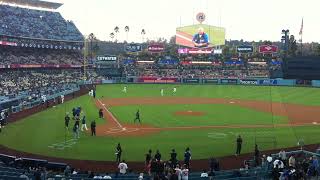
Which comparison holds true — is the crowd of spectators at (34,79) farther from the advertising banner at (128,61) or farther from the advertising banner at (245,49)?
the advertising banner at (245,49)

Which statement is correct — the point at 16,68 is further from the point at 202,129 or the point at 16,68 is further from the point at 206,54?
the point at 202,129

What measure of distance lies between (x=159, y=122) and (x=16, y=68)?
49768mm

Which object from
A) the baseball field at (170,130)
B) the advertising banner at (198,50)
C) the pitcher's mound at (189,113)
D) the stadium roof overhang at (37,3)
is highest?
the stadium roof overhang at (37,3)

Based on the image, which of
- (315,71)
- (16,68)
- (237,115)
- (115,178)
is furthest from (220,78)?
(115,178)

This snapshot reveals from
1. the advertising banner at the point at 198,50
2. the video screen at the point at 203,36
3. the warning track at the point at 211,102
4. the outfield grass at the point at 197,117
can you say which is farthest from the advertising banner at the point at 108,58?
the outfield grass at the point at 197,117

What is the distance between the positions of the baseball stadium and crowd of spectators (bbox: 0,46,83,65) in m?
0.38

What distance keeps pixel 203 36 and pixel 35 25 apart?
3811cm

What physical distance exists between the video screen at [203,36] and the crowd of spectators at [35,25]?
26.3 meters

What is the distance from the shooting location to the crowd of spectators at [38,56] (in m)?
78.8

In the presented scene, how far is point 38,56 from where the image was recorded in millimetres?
88500

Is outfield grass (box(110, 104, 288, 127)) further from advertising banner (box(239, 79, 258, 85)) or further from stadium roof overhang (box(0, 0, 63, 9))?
stadium roof overhang (box(0, 0, 63, 9))

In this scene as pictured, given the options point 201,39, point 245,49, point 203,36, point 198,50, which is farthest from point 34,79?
point 245,49

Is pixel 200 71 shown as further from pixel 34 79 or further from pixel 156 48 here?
pixel 34 79

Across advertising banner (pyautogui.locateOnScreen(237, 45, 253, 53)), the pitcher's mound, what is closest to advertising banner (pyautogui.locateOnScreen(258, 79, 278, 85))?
advertising banner (pyautogui.locateOnScreen(237, 45, 253, 53))
